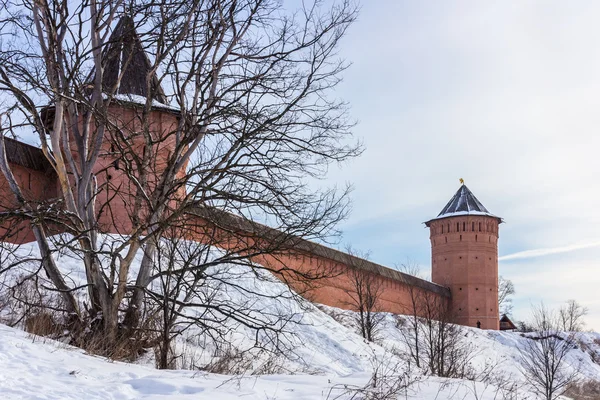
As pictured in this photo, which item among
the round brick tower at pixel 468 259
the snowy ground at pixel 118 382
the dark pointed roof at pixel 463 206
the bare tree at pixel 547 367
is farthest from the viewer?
the dark pointed roof at pixel 463 206

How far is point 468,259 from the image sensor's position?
115 ft

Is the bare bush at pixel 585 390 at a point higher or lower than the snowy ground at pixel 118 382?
higher

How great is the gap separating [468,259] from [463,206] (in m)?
3.21

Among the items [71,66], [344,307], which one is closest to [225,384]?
[71,66]

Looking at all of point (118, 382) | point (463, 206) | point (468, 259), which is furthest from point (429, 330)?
point (463, 206)

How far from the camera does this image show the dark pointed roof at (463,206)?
118ft

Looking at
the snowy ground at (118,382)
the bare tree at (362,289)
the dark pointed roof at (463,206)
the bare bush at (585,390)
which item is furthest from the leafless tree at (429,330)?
the snowy ground at (118,382)

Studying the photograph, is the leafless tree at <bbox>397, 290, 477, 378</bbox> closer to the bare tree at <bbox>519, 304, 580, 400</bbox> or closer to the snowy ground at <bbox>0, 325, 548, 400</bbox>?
the bare tree at <bbox>519, 304, 580, 400</bbox>

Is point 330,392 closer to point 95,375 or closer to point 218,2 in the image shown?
point 95,375

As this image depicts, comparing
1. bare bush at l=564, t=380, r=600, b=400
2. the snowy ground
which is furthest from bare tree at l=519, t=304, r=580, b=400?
the snowy ground

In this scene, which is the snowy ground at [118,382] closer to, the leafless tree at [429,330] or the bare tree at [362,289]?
the leafless tree at [429,330]

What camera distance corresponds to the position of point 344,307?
21.6 meters

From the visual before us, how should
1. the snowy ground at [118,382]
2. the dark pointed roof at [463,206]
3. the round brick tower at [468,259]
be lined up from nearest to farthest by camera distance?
the snowy ground at [118,382] < the round brick tower at [468,259] < the dark pointed roof at [463,206]

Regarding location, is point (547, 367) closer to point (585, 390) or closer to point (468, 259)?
point (585, 390)
